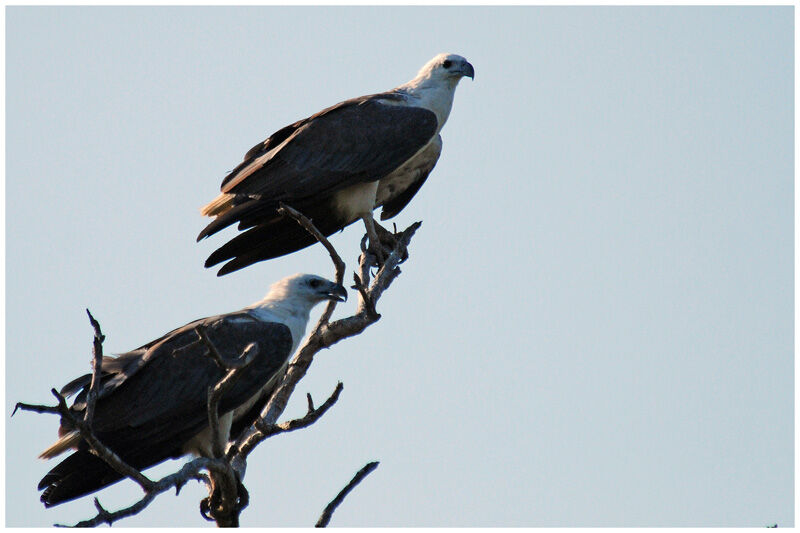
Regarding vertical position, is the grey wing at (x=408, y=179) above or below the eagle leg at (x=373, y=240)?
above

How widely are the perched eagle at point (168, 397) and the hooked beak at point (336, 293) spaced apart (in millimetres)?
378

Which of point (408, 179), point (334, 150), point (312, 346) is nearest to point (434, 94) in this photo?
point (408, 179)

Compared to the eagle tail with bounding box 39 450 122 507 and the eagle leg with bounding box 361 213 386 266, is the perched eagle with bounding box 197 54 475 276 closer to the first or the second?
the eagle leg with bounding box 361 213 386 266

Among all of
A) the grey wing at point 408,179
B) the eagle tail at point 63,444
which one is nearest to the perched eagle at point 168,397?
the eagle tail at point 63,444

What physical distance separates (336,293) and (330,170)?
1277 mm

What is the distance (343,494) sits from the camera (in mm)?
6316

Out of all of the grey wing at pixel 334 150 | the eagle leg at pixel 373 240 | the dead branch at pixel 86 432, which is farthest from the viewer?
the grey wing at pixel 334 150

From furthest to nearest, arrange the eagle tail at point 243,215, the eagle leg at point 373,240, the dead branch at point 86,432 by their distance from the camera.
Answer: the eagle leg at point 373,240, the eagle tail at point 243,215, the dead branch at point 86,432

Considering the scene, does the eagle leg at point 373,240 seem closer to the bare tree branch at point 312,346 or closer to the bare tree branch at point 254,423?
the bare tree branch at point 254,423

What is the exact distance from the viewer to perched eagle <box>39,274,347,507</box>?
252 inches

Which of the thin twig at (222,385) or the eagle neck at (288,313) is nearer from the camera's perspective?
the thin twig at (222,385)

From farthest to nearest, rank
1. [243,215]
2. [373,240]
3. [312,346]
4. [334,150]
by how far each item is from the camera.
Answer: [334,150]
[373,240]
[243,215]
[312,346]

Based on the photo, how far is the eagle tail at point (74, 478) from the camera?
6324 mm

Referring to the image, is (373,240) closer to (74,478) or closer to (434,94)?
(434,94)
